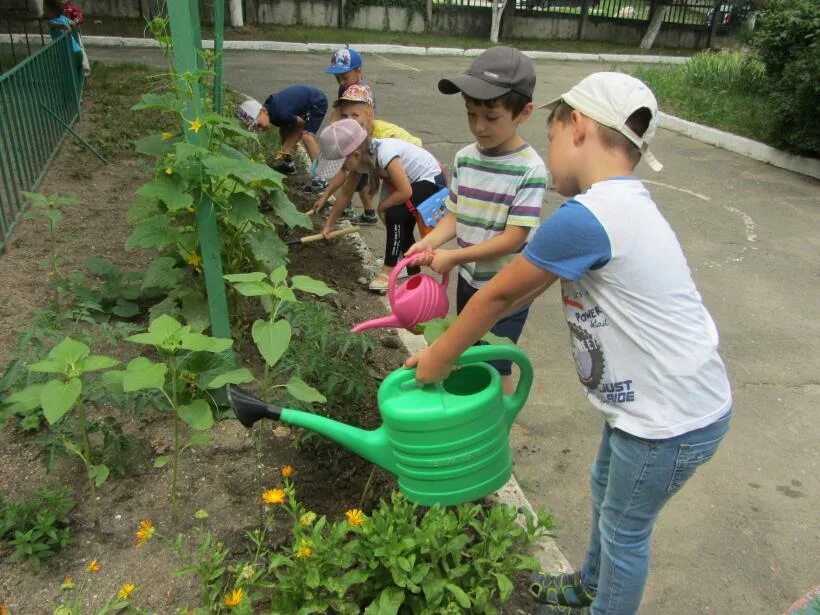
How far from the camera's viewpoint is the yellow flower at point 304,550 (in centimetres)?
170

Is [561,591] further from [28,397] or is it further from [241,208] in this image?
[241,208]

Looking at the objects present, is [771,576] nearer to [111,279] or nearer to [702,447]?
[702,447]

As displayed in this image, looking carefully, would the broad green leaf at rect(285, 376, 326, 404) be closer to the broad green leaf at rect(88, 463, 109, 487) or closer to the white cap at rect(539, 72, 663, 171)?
the broad green leaf at rect(88, 463, 109, 487)

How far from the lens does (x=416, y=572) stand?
68.2 inches

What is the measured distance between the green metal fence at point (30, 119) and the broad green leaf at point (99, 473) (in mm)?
2281

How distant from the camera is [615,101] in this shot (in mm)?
1435

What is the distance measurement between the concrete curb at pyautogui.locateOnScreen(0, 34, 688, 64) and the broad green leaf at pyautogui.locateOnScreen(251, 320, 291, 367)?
1177 centimetres

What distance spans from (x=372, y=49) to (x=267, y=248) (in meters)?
13.8

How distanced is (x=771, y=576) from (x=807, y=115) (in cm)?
628

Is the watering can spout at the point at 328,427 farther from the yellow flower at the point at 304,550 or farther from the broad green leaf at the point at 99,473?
the broad green leaf at the point at 99,473

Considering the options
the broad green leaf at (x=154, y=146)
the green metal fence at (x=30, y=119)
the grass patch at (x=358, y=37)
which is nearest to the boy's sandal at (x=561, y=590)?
the broad green leaf at (x=154, y=146)

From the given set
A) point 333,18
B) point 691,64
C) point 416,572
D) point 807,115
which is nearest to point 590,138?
point 416,572

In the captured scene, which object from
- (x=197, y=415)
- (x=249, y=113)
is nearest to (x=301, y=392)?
(x=197, y=415)

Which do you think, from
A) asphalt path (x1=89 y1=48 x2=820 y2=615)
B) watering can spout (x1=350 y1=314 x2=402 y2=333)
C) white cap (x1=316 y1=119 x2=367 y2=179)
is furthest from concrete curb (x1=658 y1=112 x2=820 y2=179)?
watering can spout (x1=350 y1=314 x2=402 y2=333)
